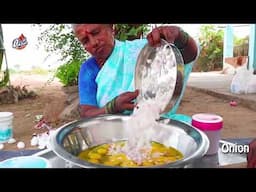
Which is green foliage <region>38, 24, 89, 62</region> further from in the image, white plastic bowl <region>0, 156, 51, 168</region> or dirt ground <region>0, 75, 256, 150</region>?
white plastic bowl <region>0, 156, 51, 168</region>

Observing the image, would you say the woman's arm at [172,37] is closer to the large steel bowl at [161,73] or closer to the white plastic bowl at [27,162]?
the large steel bowl at [161,73]

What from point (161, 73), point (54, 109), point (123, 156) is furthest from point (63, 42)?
point (123, 156)

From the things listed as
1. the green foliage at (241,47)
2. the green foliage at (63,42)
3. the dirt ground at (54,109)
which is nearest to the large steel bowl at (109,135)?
the dirt ground at (54,109)

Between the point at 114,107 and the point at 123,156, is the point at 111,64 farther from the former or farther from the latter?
the point at 123,156

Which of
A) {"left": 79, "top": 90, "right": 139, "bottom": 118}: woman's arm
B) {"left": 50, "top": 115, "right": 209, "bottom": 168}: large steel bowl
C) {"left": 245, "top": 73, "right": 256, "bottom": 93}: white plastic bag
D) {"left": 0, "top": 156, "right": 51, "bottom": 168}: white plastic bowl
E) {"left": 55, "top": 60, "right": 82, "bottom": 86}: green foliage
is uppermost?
Answer: {"left": 55, "top": 60, "right": 82, "bottom": 86}: green foliage

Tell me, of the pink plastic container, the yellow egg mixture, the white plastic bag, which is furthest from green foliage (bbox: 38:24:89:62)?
the white plastic bag

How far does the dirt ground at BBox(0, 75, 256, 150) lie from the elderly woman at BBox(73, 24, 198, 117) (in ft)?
0.29

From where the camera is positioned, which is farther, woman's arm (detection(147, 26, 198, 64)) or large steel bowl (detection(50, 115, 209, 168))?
woman's arm (detection(147, 26, 198, 64))

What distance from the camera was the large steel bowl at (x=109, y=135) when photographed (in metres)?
1.16

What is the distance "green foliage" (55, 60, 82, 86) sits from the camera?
4.58 ft

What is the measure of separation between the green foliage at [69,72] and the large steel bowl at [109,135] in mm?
194

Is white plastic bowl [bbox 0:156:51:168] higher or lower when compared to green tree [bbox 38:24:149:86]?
lower
